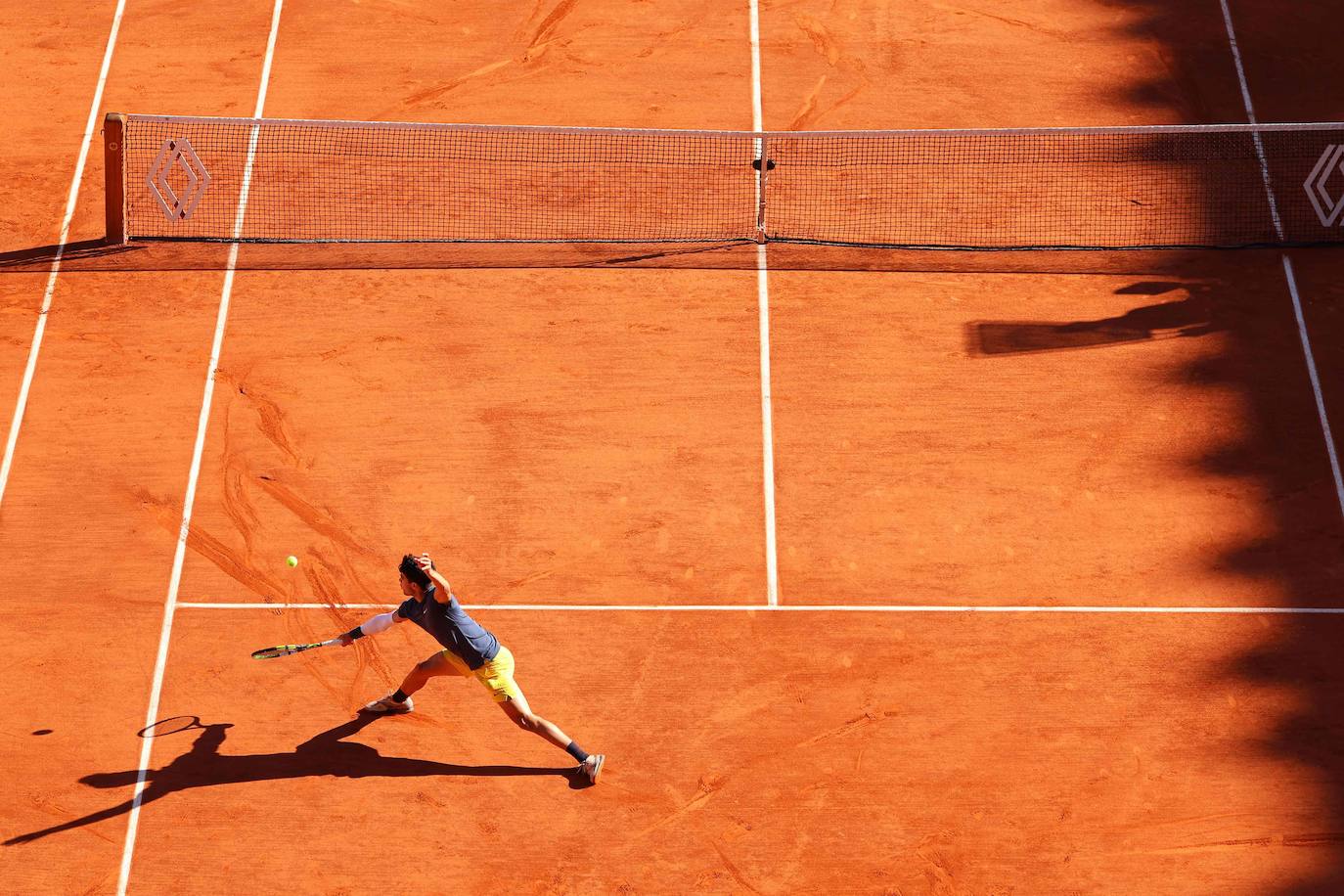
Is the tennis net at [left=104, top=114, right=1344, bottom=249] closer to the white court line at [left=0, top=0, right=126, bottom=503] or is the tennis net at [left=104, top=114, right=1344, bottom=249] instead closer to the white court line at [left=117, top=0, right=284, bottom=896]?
the white court line at [left=117, top=0, right=284, bottom=896]

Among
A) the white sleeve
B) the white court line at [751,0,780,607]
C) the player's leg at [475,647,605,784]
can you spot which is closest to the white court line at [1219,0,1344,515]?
the white court line at [751,0,780,607]

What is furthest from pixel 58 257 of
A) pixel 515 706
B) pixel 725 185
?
pixel 515 706

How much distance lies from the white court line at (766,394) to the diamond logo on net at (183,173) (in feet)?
19.6

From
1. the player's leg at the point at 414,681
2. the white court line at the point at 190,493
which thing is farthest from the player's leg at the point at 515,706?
the white court line at the point at 190,493

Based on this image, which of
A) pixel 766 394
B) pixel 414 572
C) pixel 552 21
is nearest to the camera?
pixel 414 572

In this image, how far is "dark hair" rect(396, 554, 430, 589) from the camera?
10977 mm

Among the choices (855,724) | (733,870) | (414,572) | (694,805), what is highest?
(414,572)

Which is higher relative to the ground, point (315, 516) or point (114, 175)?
point (114, 175)

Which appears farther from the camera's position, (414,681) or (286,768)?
(286,768)

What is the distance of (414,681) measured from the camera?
1187 cm

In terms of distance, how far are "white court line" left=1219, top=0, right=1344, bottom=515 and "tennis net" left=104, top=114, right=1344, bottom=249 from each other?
5cm

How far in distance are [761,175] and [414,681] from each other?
7.40 metres

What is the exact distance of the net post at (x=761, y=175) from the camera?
1628 cm

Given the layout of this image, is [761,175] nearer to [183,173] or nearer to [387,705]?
[183,173]
